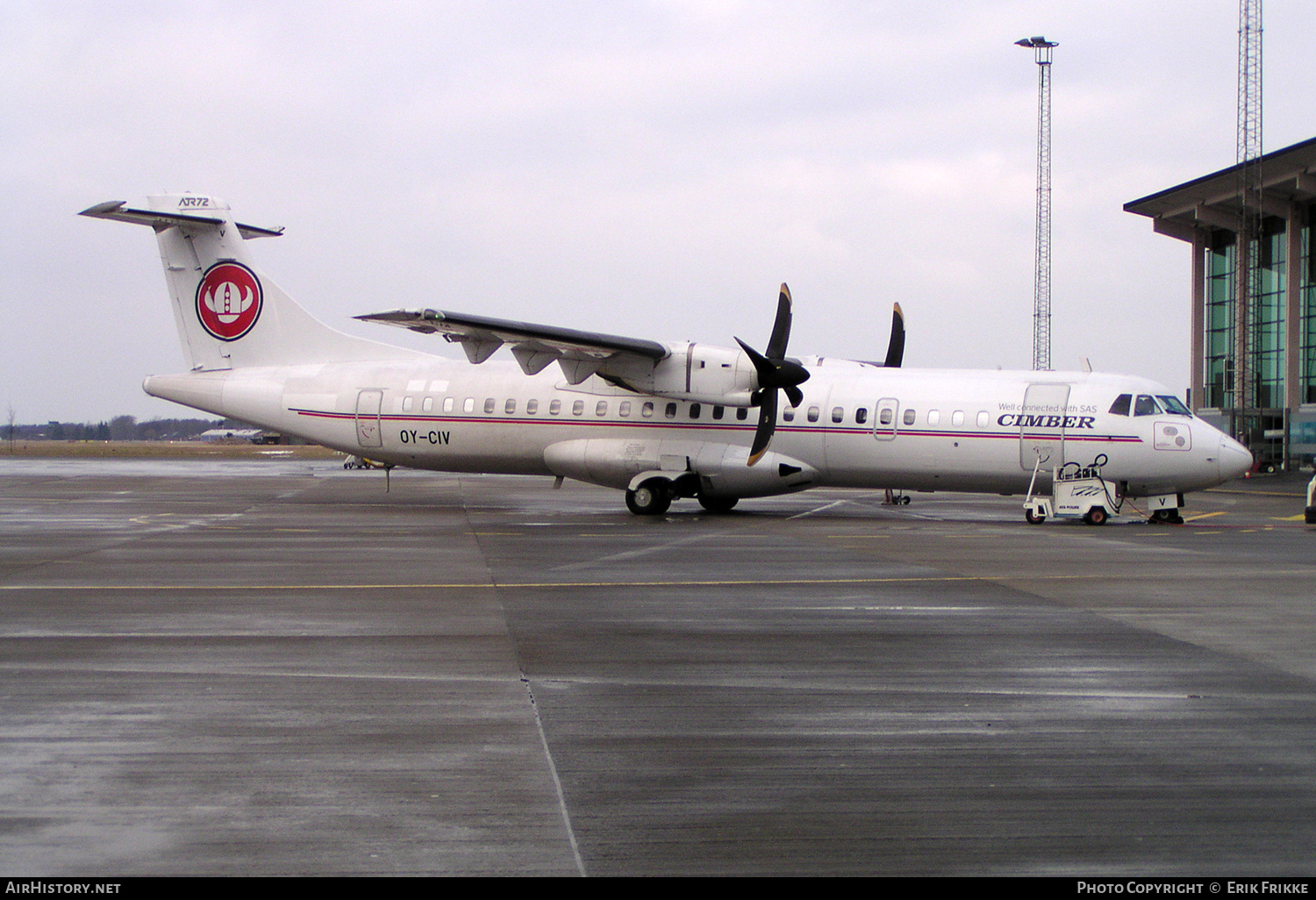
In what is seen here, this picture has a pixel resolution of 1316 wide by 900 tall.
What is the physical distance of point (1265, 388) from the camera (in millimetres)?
56594

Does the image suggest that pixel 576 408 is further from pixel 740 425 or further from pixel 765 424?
pixel 765 424

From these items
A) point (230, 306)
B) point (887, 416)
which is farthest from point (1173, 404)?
point (230, 306)

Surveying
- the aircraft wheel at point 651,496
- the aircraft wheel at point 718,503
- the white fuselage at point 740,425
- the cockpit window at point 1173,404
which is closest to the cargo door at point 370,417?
the white fuselage at point 740,425

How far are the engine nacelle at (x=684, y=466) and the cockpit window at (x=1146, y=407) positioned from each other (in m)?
6.67

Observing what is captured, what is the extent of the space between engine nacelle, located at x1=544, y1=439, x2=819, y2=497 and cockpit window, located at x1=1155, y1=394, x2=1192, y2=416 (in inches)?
286

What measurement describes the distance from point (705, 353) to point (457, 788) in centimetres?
1824

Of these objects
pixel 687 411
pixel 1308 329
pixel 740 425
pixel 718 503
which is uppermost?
pixel 1308 329

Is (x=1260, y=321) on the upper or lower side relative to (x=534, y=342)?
upper

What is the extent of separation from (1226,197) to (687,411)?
153ft

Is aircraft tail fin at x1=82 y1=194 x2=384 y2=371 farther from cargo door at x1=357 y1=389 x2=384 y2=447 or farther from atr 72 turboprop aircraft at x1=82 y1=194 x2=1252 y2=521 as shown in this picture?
cargo door at x1=357 y1=389 x2=384 y2=447

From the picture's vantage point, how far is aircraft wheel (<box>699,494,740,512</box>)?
2512cm

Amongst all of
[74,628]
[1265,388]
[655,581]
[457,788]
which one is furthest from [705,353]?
[1265,388]

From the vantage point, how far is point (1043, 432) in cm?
2202
